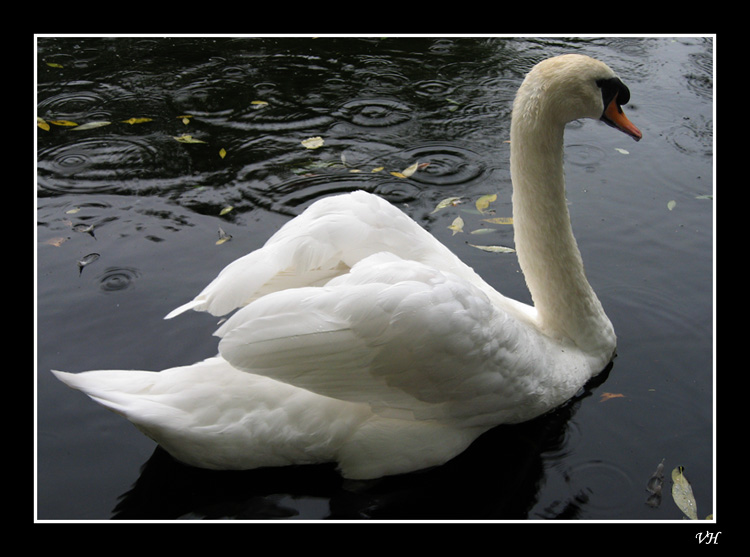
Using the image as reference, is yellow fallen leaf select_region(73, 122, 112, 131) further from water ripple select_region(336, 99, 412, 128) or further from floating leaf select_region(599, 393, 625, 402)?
floating leaf select_region(599, 393, 625, 402)

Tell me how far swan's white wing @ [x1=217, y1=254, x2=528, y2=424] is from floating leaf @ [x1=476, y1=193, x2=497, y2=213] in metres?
2.45

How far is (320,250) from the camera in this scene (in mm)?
3496

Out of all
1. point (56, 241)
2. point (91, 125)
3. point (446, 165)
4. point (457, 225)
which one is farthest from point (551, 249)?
point (91, 125)

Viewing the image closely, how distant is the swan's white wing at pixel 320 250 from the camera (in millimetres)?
3359

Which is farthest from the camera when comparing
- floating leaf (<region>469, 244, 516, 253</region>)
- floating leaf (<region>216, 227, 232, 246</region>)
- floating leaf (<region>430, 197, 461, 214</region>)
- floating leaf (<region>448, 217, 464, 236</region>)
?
floating leaf (<region>430, 197, 461, 214</region>)

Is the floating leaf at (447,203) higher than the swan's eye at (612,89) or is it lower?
lower

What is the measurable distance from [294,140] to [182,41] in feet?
10.7

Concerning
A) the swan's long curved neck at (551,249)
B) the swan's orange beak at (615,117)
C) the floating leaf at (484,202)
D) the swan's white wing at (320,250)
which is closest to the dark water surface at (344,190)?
the floating leaf at (484,202)

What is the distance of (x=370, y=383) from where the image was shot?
3141 mm

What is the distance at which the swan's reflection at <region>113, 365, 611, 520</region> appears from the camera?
10.6 ft

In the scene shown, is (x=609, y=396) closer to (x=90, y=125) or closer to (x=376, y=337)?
(x=376, y=337)

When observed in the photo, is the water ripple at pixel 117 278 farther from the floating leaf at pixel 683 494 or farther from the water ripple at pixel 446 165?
the floating leaf at pixel 683 494

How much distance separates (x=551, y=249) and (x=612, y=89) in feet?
2.92

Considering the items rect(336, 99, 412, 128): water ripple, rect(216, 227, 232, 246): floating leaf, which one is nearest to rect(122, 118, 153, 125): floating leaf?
rect(336, 99, 412, 128): water ripple
